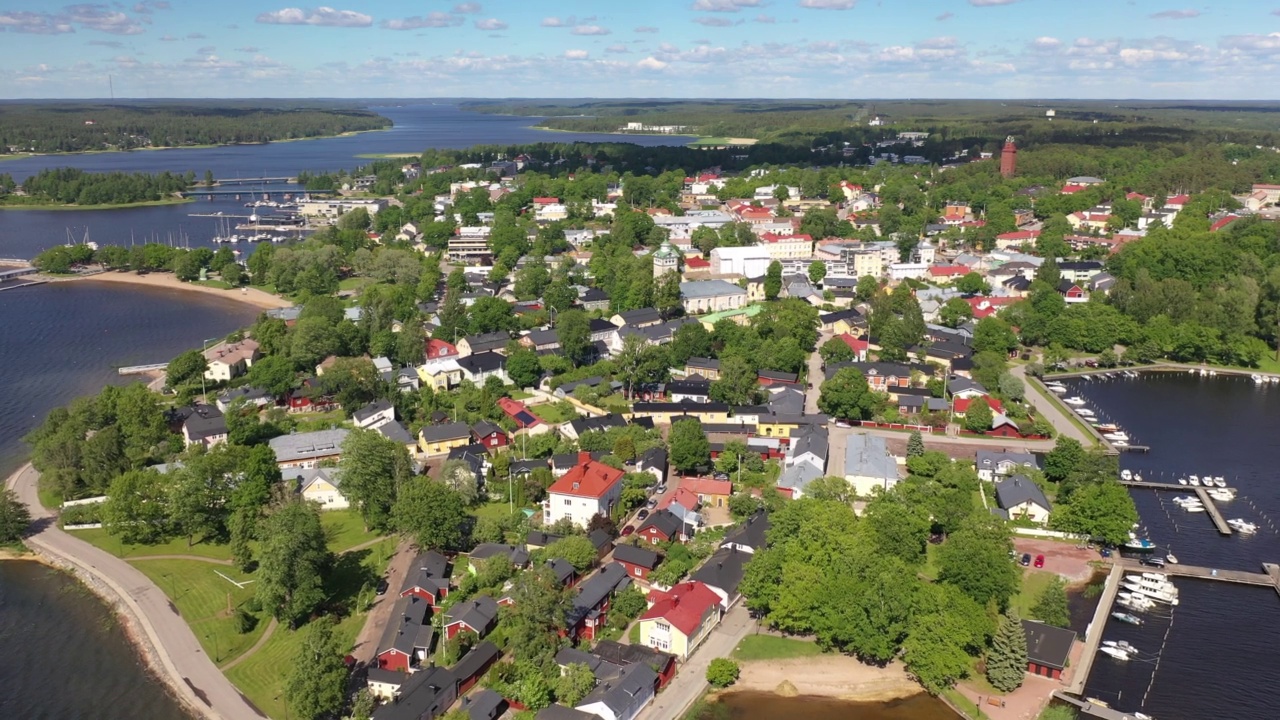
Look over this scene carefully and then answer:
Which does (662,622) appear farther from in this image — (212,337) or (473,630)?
(212,337)

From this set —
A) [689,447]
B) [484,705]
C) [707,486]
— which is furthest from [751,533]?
[484,705]

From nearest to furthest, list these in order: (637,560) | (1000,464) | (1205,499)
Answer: (637,560), (1205,499), (1000,464)

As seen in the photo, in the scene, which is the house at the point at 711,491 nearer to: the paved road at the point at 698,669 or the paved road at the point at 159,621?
the paved road at the point at 698,669

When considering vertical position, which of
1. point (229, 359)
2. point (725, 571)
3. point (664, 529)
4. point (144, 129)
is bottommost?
point (725, 571)

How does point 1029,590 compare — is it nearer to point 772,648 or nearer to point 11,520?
point 772,648

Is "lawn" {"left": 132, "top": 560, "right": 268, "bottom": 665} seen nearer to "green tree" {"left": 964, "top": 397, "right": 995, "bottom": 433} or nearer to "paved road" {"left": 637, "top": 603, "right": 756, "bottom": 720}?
"paved road" {"left": 637, "top": 603, "right": 756, "bottom": 720}

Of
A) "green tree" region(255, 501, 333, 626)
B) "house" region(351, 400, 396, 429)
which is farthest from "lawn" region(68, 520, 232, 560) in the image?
"house" region(351, 400, 396, 429)

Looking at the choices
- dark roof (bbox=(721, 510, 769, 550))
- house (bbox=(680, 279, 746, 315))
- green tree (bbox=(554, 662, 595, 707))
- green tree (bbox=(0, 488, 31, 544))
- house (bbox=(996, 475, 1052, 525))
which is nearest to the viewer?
green tree (bbox=(554, 662, 595, 707))

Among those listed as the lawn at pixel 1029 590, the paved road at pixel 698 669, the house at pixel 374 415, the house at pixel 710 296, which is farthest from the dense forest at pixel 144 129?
the lawn at pixel 1029 590
